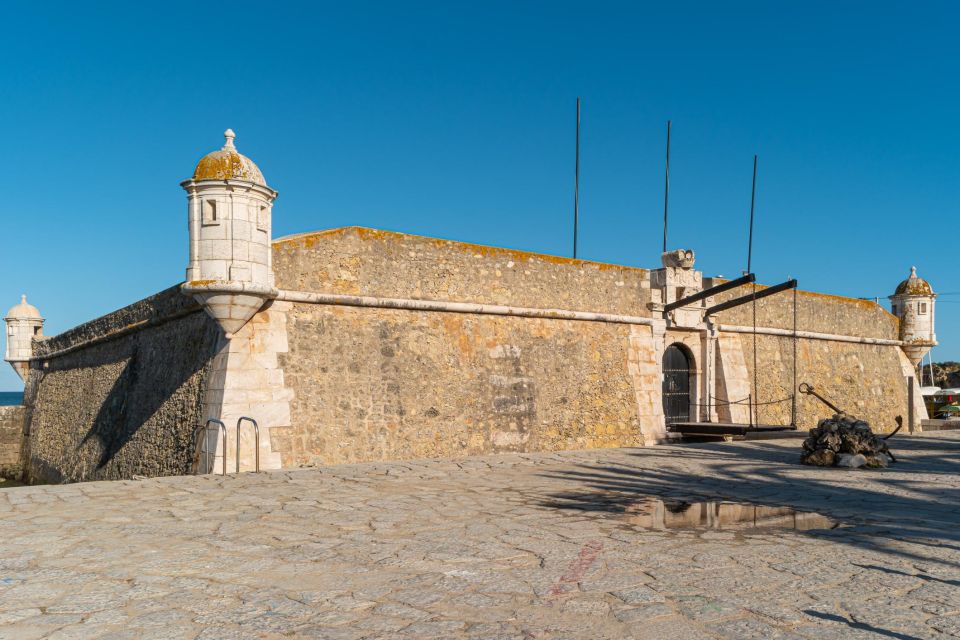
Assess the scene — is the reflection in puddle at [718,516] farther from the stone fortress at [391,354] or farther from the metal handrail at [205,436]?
the metal handrail at [205,436]

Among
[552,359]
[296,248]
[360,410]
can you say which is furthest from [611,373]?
[296,248]

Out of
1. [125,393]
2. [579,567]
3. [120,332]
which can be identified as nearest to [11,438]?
[120,332]

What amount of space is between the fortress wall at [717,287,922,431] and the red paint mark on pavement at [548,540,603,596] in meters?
11.9

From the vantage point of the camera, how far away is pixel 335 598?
3715 mm

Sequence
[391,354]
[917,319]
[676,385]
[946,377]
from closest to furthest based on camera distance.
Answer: [391,354], [676,385], [917,319], [946,377]

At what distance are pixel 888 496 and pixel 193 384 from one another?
9146mm

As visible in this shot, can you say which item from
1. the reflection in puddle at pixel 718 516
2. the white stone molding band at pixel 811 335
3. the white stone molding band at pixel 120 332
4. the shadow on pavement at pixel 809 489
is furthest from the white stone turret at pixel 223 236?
the white stone molding band at pixel 811 335

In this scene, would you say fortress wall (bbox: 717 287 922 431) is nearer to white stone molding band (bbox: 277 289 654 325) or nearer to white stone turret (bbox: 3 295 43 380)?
white stone molding band (bbox: 277 289 654 325)

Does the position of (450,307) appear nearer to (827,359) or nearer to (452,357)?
(452,357)

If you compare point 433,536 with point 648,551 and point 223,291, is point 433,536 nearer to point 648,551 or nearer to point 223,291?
point 648,551

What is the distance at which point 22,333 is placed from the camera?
22297mm

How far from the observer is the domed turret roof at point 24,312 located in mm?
22172

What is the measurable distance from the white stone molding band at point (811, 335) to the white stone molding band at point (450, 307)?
2.99 metres

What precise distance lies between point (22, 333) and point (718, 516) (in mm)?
23278
